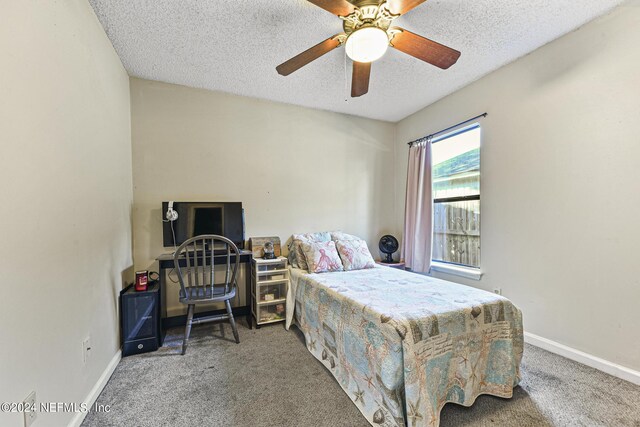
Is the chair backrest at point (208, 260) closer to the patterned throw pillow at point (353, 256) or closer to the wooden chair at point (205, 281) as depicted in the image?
the wooden chair at point (205, 281)

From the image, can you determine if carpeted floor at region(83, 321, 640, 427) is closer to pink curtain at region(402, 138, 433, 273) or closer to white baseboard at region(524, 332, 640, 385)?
white baseboard at region(524, 332, 640, 385)

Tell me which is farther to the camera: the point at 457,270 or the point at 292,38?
the point at 457,270

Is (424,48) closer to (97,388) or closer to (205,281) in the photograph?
(205,281)

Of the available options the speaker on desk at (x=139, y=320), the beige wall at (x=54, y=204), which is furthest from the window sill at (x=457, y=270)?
the beige wall at (x=54, y=204)

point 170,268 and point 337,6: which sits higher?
point 337,6

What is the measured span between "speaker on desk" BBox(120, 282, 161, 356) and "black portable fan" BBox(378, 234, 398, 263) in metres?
2.66

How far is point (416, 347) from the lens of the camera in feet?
4.40

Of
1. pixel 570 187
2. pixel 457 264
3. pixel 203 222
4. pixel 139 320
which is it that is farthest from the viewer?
pixel 457 264

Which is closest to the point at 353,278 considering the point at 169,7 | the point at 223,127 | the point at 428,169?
the point at 428,169

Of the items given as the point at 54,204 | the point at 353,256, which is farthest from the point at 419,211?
the point at 54,204

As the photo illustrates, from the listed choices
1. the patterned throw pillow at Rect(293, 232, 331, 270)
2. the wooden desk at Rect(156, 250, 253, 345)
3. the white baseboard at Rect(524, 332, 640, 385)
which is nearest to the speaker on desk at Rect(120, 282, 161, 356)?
the wooden desk at Rect(156, 250, 253, 345)

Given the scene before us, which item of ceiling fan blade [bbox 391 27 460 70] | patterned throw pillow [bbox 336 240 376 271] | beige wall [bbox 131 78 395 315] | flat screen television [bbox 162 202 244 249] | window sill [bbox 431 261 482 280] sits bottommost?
window sill [bbox 431 261 482 280]

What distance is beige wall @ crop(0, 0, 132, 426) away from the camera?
3.27 feet

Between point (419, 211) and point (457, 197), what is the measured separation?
49 cm
